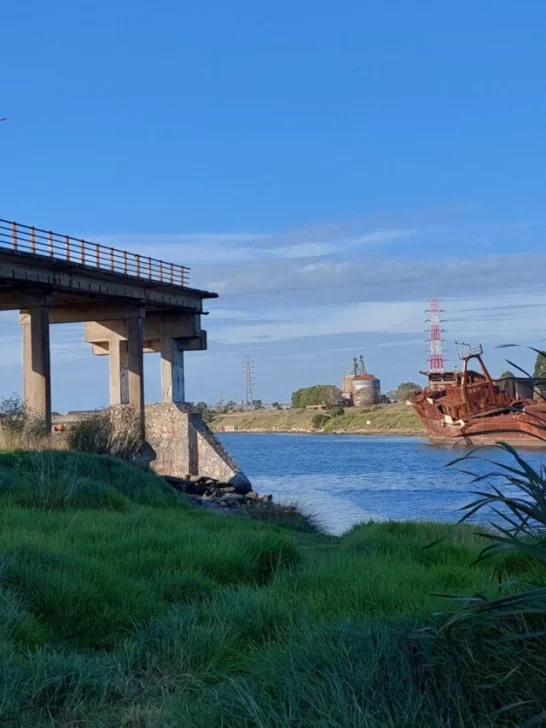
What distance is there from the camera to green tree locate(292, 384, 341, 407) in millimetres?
140000

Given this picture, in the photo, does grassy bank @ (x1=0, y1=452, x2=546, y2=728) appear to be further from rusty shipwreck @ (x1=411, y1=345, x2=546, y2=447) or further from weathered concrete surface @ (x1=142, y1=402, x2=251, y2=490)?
rusty shipwreck @ (x1=411, y1=345, x2=546, y2=447)

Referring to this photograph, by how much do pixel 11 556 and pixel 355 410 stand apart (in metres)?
113

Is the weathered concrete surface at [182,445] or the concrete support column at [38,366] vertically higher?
the concrete support column at [38,366]

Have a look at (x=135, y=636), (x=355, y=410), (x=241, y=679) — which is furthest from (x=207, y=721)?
(x=355, y=410)

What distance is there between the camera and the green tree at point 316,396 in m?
140

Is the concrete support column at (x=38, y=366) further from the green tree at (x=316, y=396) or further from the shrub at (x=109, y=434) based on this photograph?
the green tree at (x=316, y=396)

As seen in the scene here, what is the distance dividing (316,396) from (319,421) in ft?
101

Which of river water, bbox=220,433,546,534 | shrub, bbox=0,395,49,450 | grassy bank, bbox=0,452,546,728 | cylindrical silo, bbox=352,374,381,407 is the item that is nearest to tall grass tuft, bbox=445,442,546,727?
grassy bank, bbox=0,452,546,728

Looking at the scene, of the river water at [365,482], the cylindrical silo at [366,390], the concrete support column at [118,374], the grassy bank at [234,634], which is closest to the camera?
the grassy bank at [234,634]

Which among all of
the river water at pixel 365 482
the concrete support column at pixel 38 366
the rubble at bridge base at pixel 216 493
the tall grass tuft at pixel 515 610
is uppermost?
the concrete support column at pixel 38 366

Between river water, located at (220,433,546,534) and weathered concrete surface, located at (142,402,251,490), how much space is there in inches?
90.7

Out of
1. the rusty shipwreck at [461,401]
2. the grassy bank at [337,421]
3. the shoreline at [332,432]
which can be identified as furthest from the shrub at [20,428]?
the grassy bank at [337,421]

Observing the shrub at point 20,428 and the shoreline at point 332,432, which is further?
the shoreline at point 332,432

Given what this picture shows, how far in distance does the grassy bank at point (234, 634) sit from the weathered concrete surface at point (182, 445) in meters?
18.3
